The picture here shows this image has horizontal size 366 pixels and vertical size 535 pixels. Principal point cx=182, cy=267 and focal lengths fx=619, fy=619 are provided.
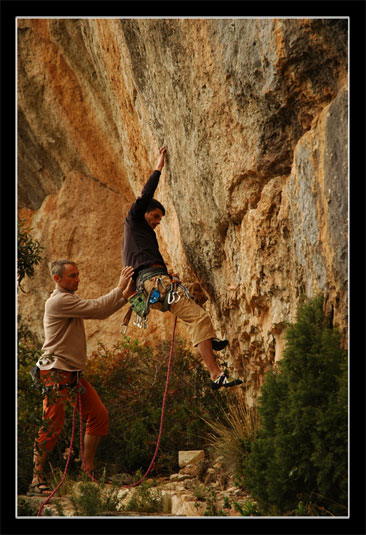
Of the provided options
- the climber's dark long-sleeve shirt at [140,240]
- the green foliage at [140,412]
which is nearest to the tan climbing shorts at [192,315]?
the climber's dark long-sleeve shirt at [140,240]

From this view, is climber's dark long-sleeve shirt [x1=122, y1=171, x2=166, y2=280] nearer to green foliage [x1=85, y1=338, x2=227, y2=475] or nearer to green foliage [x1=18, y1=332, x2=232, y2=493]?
green foliage [x1=18, y1=332, x2=232, y2=493]

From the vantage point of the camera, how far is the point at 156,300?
597 centimetres

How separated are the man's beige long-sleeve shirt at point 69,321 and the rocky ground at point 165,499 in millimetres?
1195

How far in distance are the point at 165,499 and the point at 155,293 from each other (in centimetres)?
189

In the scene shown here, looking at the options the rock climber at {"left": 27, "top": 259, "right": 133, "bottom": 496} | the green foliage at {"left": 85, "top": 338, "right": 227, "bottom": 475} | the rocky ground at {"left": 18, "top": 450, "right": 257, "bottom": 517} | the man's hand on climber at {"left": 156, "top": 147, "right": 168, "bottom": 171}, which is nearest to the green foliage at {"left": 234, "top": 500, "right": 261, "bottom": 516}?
the rocky ground at {"left": 18, "top": 450, "right": 257, "bottom": 517}

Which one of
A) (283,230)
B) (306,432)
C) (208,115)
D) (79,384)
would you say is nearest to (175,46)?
(208,115)

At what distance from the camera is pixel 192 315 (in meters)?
6.07

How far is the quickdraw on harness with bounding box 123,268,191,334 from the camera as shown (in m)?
5.99

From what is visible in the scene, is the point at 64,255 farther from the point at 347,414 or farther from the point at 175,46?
the point at 347,414

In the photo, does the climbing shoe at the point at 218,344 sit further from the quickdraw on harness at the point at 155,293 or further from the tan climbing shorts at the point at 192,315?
the quickdraw on harness at the point at 155,293

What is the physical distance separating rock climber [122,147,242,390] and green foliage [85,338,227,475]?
1.63 m

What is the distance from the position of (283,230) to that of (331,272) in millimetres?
973

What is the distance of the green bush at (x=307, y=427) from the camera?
4402mm

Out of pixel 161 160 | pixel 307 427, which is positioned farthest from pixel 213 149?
pixel 307 427
